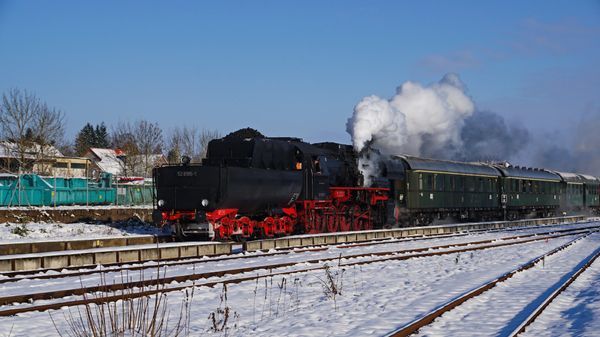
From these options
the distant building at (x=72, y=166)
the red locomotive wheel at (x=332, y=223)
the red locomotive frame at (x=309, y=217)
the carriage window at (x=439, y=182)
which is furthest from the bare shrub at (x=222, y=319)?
the distant building at (x=72, y=166)

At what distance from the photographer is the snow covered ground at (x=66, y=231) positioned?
2398 cm

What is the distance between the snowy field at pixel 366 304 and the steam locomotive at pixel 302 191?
4295mm

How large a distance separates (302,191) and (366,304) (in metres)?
13.2

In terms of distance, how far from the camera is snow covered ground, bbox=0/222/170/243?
2398 centimetres

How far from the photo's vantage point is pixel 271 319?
9.74m

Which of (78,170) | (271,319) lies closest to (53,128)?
(78,170)

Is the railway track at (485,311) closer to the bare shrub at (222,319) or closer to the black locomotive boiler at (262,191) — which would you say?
the bare shrub at (222,319)

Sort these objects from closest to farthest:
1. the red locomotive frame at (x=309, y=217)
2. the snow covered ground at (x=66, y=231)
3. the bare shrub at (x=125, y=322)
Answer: the bare shrub at (x=125, y=322) < the red locomotive frame at (x=309, y=217) < the snow covered ground at (x=66, y=231)

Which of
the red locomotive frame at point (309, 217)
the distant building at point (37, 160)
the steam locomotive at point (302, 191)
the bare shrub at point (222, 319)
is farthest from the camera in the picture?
the distant building at point (37, 160)

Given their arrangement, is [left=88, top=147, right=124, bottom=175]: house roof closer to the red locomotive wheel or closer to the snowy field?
the red locomotive wheel

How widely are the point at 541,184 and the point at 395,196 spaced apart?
22377mm

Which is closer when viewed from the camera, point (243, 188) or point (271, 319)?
point (271, 319)

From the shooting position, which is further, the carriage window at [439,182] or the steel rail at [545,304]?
the carriage window at [439,182]

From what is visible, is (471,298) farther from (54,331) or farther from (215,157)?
(215,157)
